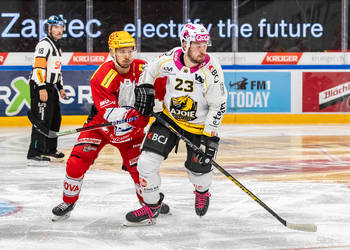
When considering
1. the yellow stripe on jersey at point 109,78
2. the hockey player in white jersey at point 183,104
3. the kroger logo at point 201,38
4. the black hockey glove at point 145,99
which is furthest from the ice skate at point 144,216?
the kroger logo at point 201,38

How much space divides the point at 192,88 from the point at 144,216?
2.67 ft

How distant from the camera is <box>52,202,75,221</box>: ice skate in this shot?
396cm

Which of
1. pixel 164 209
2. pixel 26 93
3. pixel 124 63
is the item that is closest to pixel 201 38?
pixel 124 63

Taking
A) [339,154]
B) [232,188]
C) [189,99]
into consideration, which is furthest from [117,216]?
[339,154]

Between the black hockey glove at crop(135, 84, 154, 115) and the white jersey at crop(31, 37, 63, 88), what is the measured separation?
2786 millimetres

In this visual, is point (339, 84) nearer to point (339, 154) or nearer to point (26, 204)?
point (339, 154)

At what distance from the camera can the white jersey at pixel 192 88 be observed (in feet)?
12.3

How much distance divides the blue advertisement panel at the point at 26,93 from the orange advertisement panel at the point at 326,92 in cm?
373

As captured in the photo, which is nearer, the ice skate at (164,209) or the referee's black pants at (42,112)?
the ice skate at (164,209)

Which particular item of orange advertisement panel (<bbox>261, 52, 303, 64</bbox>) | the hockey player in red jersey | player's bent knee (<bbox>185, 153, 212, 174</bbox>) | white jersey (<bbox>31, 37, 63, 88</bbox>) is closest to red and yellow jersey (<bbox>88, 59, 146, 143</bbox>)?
the hockey player in red jersey

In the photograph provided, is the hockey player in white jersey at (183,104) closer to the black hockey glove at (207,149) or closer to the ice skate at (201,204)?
the black hockey glove at (207,149)

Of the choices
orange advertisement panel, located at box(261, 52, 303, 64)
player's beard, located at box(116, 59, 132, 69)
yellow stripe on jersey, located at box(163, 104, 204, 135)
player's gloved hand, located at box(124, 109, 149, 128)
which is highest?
orange advertisement panel, located at box(261, 52, 303, 64)

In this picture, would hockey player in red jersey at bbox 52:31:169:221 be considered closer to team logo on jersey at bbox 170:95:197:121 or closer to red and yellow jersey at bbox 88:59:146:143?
red and yellow jersey at bbox 88:59:146:143

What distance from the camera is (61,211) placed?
3959 mm
